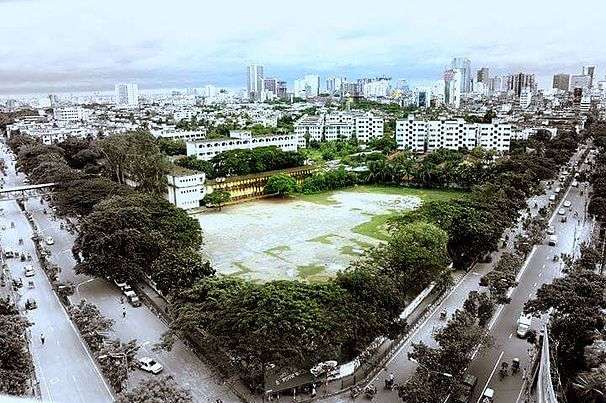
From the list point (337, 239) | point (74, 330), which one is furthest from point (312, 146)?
point (74, 330)

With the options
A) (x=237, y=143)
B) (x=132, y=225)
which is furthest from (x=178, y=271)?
(x=237, y=143)

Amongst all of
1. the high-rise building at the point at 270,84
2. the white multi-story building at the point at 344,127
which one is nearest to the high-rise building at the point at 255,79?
the high-rise building at the point at 270,84

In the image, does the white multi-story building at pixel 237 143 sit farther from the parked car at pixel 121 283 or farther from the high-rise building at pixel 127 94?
the high-rise building at pixel 127 94

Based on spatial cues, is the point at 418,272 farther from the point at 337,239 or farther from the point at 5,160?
the point at 5,160

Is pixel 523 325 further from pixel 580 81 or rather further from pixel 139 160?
pixel 580 81

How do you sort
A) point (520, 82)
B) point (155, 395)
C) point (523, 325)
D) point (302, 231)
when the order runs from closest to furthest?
point (155, 395)
point (523, 325)
point (302, 231)
point (520, 82)
